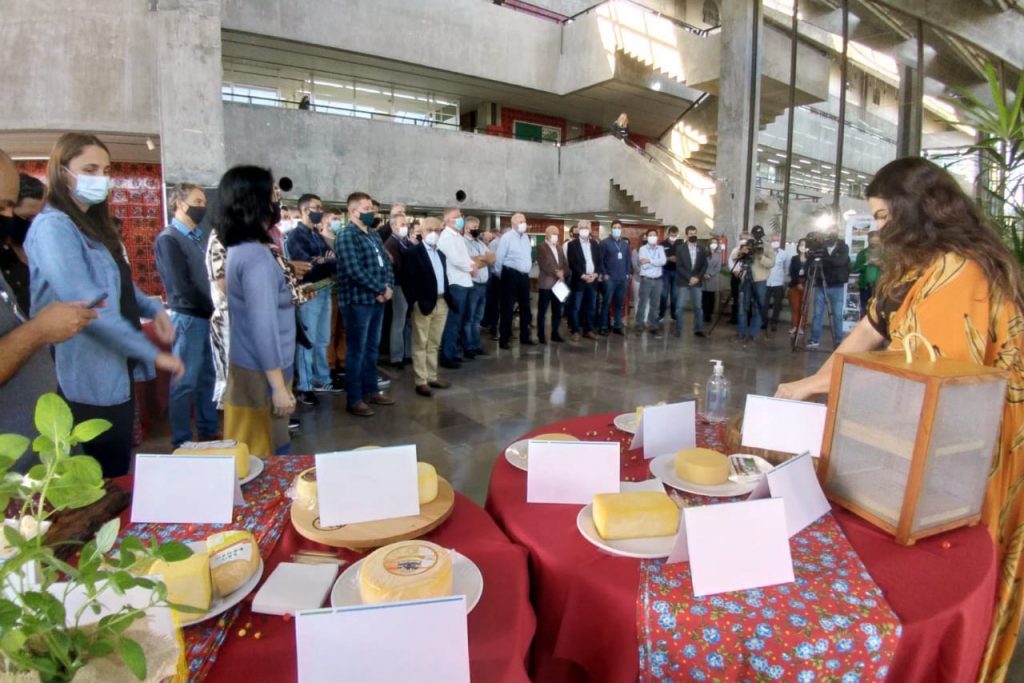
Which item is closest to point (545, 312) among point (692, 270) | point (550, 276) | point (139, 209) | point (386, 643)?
point (550, 276)

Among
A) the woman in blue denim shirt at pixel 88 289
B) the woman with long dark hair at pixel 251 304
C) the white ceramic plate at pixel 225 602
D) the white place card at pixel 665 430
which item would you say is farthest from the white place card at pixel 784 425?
the woman in blue denim shirt at pixel 88 289

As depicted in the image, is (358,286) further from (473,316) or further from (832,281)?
(832,281)

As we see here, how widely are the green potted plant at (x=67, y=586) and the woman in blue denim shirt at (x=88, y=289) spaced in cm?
109

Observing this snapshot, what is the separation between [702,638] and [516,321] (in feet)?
28.4

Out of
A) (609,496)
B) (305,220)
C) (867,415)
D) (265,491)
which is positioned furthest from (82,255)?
(305,220)

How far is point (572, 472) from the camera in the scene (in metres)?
1.19

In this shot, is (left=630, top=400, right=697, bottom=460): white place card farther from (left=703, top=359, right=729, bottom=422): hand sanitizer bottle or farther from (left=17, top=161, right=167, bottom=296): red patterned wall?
(left=17, top=161, right=167, bottom=296): red patterned wall

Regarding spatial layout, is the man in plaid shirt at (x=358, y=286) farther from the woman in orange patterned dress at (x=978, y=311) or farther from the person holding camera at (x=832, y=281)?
the person holding camera at (x=832, y=281)

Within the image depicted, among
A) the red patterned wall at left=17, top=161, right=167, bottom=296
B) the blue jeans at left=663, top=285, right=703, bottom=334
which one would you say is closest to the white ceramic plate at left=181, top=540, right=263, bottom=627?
the blue jeans at left=663, top=285, right=703, bottom=334

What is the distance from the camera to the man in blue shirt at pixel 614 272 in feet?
25.4

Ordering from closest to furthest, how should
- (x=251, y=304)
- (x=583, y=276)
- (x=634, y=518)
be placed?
(x=634, y=518) → (x=251, y=304) → (x=583, y=276)

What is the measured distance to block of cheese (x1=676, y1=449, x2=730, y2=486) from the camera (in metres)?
1.21

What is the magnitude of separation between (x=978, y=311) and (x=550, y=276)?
5847mm

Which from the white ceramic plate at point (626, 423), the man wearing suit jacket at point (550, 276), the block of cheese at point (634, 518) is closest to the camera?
the block of cheese at point (634, 518)
